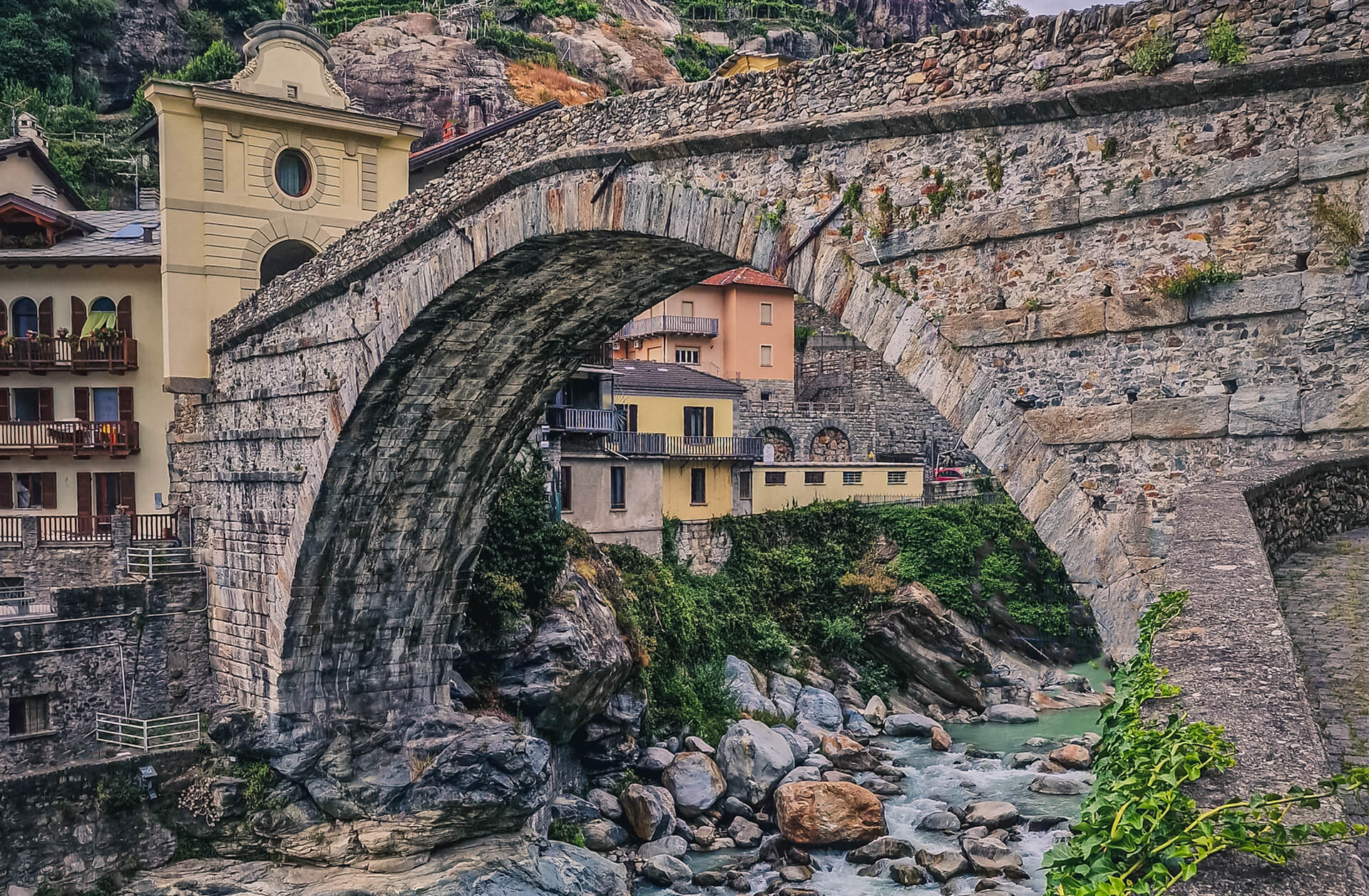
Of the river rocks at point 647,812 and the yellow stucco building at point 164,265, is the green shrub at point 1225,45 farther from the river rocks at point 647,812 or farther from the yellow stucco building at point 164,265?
the yellow stucco building at point 164,265

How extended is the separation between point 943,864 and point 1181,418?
35.5 feet

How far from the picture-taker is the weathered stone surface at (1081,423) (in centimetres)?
772

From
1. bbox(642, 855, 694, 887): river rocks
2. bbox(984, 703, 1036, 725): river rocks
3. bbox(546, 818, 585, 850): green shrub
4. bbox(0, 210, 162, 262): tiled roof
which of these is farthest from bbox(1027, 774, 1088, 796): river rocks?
bbox(0, 210, 162, 262): tiled roof

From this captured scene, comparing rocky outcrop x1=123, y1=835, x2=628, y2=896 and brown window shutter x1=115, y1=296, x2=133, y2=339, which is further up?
brown window shutter x1=115, y1=296, x2=133, y2=339

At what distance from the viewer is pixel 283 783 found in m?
16.9

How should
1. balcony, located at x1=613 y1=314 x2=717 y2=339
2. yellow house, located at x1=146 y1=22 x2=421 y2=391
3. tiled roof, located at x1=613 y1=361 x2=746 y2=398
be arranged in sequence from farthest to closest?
balcony, located at x1=613 y1=314 x2=717 y2=339
tiled roof, located at x1=613 y1=361 x2=746 y2=398
yellow house, located at x1=146 y1=22 x2=421 y2=391

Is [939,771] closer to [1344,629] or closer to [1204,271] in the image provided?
[1204,271]

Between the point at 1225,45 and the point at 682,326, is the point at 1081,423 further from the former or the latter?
the point at 682,326

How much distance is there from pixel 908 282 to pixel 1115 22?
218 centimetres

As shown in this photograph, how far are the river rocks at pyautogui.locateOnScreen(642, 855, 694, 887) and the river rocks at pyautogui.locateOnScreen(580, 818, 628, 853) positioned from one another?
2.64 feet

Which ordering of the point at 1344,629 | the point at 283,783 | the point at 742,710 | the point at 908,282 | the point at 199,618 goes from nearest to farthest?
the point at 1344,629
the point at 908,282
the point at 283,783
the point at 199,618
the point at 742,710

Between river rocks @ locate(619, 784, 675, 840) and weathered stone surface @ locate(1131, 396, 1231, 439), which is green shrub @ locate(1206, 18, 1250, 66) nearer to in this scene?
weathered stone surface @ locate(1131, 396, 1231, 439)

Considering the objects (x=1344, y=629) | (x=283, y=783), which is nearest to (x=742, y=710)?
(x=283, y=783)

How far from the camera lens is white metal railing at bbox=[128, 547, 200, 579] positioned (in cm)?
1773
